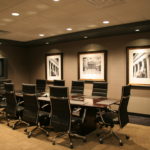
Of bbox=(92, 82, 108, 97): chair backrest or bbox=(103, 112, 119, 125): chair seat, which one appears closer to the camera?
bbox=(103, 112, 119, 125): chair seat

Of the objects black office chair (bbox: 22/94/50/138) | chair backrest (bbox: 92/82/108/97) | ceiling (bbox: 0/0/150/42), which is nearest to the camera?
ceiling (bbox: 0/0/150/42)

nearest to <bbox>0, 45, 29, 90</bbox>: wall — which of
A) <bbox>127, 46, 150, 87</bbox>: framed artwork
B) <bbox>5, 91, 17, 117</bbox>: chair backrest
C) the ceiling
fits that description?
the ceiling

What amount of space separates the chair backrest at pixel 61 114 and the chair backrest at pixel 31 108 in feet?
1.54

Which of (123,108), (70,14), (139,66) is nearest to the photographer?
(123,108)

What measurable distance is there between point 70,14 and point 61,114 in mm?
2245

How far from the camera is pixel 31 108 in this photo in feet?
12.6

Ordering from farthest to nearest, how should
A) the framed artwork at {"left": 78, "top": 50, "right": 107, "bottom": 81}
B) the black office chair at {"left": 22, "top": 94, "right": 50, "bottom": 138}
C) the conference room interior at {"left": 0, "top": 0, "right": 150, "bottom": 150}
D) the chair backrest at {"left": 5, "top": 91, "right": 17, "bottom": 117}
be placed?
the framed artwork at {"left": 78, "top": 50, "right": 107, "bottom": 81} < the chair backrest at {"left": 5, "top": 91, "right": 17, "bottom": 117} < the black office chair at {"left": 22, "top": 94, "right": 50, "bottom": 138} < the conference room interior at {"left": 0, "top": 0, "right": 150, "bottom": 150}

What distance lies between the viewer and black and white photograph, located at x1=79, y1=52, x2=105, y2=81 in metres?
6.07

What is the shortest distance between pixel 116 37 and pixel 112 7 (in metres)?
2.15

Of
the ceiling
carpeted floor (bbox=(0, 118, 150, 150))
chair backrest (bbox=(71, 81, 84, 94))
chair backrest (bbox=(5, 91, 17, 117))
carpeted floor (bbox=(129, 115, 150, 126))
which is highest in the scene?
the ceiling

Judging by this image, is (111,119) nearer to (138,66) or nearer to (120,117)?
(120,117)

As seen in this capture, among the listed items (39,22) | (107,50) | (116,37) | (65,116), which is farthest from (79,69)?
(65,116)

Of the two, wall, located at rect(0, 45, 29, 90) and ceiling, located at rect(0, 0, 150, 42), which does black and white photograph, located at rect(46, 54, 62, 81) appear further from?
ceiling, located at rect(0, 0, 150, 42)

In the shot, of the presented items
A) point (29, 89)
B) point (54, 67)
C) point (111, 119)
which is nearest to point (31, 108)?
point (29, 89)
